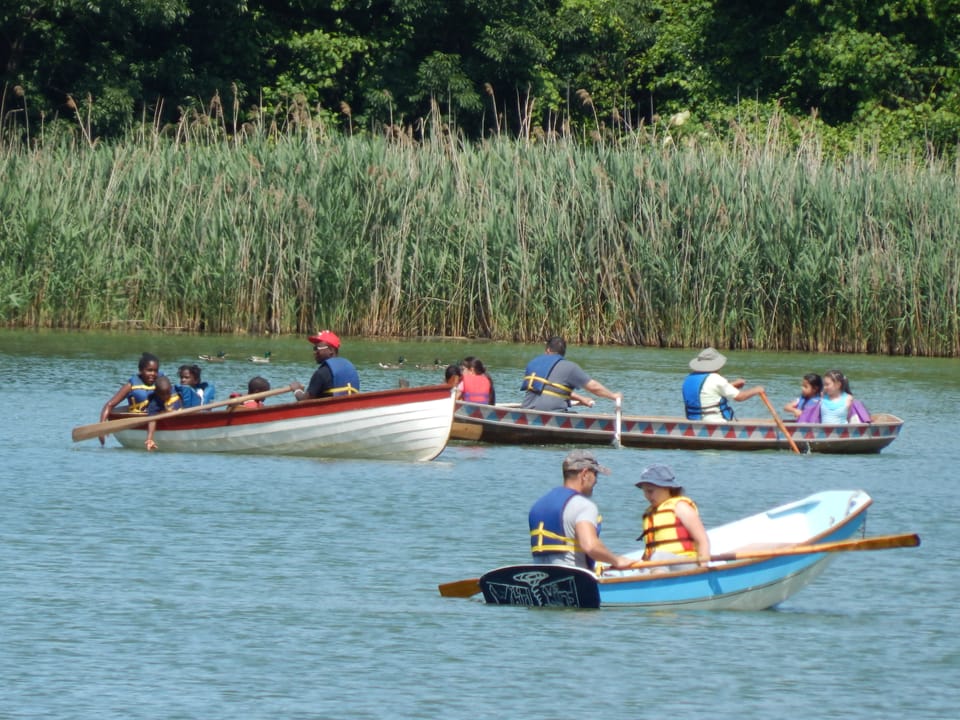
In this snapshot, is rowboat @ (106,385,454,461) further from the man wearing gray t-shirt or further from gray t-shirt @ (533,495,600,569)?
gray t-shirt @ (533,495,600,569)

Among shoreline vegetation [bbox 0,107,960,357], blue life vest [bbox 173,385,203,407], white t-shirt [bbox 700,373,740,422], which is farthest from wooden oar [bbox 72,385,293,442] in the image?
shoreline vegetation [bbox 0,107,960,357]

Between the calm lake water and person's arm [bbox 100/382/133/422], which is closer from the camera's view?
the calm lake water

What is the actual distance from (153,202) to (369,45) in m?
13.9

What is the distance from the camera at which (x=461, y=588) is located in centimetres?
1157

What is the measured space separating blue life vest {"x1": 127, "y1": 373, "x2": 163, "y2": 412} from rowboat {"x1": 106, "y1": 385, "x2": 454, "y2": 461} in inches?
7.4

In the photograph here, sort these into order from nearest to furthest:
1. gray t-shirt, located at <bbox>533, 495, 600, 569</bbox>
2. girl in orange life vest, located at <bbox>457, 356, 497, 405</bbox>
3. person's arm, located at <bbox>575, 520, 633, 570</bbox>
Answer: person's arm, located at <bbox>575, 520, 633, 570</bbox>
gray t-shirt, located at <bbox>533, 495, 600, 569</bbox>
girl in orange life vest, located at <bbox>457, 356, 497, 405</bbox>

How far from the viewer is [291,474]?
57.5 feet

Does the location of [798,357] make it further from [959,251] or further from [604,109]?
→ [604,109]

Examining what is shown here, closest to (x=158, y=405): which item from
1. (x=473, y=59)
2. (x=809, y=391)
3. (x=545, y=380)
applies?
(x=545, y=380)

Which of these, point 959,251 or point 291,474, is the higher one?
point 959,251

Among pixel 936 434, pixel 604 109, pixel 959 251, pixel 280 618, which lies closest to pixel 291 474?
pixel 280 618

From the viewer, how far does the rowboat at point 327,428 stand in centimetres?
1783

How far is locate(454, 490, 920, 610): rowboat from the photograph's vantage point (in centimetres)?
1105

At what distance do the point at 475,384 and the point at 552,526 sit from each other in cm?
916
